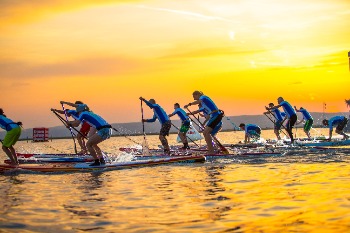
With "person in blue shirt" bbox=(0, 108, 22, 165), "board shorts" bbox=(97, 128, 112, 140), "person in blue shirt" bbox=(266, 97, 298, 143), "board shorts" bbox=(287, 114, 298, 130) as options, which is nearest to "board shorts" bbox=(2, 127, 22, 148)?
"person in blue shirt" bbox=(0, 108, 22, 165)

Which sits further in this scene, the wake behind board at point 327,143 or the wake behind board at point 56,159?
the wake behind board at point 327,143

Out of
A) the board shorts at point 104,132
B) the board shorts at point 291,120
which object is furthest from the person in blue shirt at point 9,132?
the board shorts at point 291,120

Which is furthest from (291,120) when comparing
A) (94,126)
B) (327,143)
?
(94,126)

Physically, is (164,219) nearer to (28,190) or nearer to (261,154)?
(28,190)

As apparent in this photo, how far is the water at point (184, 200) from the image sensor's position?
26.5ft

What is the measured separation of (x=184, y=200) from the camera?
1041 centimetres

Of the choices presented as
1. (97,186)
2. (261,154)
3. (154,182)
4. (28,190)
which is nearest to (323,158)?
(261,154)

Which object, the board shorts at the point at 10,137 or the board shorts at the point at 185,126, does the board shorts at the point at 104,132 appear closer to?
the board shorts at the point at 10,137

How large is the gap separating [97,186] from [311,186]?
507cm

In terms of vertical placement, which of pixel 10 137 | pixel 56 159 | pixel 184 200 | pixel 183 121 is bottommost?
pixel 184 200

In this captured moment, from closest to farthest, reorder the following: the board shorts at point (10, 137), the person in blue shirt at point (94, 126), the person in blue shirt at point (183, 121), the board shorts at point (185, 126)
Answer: the person in blue shirt at point (94, 126)
the board shorts at point (10, 137)
the person in blue shirt at point (183, 121)
the board shorts at point (185, 126)

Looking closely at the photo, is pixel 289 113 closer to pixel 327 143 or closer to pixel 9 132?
pixel 327 143

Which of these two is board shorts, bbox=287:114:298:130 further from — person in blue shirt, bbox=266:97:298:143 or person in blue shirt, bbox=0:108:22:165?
person in blue shirt, bbox=0:108:22:165

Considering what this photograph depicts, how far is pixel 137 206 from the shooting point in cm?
998
